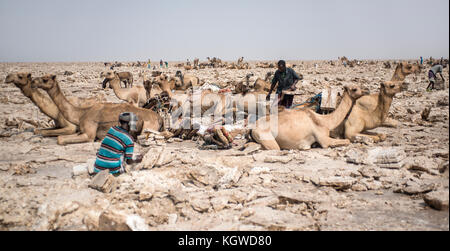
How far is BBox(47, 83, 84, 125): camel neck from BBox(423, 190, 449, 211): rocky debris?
781 centimetres

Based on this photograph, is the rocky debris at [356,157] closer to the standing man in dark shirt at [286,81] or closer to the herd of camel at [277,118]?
the herd of camel at [277,118]

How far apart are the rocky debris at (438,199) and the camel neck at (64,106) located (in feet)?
25.6

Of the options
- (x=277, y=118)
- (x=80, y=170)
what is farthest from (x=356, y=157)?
(x=80, y=170)

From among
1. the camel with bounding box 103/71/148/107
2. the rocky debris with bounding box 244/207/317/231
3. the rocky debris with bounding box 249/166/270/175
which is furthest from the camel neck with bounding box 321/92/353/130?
the camel with bounding box 103/71/148/107

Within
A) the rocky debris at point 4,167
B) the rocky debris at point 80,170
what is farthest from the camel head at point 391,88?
the rocky debris at point 4,167

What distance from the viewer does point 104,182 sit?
15.9 feet

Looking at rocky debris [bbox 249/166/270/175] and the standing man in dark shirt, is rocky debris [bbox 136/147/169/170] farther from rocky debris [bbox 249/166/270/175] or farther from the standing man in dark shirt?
the standing man in dark shirt

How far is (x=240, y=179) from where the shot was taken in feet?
17.9

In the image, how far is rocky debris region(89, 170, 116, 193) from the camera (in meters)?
4.84

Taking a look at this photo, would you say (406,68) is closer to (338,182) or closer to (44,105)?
(338,182)

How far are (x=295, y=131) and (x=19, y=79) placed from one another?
22.9 ft

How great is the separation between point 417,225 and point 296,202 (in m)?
1.53

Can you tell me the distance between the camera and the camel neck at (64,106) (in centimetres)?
820
